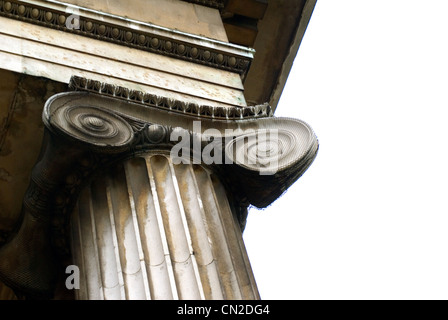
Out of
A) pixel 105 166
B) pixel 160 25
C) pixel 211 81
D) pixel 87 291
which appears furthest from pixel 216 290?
pixel 160 25

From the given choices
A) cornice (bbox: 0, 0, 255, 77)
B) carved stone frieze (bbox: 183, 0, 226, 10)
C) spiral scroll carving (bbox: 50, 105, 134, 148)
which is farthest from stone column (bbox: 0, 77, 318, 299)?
carved stone frieze (bbox: 183, 0, 226, 10)

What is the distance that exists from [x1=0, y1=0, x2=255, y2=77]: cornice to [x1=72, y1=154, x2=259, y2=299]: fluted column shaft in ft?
9.31

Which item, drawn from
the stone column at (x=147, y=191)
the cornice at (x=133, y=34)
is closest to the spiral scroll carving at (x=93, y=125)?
the stone column at (x=147, y=191)

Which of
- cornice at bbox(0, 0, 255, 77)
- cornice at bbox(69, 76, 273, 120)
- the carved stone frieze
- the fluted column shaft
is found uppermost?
the carved stone frieze

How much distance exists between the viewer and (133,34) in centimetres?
1514

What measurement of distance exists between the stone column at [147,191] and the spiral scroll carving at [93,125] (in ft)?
0.04

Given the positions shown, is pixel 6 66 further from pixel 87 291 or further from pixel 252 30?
pixel 252 30

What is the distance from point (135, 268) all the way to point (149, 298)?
56cm

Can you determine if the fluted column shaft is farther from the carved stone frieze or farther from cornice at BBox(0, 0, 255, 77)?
the carved stone frieze

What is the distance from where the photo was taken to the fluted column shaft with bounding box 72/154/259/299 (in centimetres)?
1123

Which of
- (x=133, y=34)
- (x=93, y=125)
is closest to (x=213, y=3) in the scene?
(x=133, y=34)

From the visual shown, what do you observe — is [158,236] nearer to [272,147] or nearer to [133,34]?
[272,147]

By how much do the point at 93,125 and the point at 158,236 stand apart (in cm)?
183
